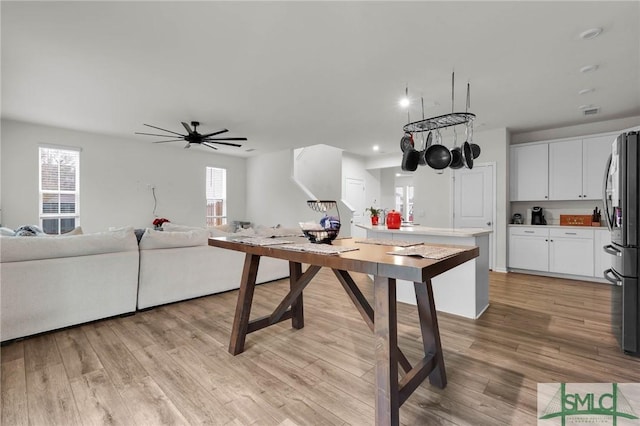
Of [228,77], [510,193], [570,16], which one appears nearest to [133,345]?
[228,77]

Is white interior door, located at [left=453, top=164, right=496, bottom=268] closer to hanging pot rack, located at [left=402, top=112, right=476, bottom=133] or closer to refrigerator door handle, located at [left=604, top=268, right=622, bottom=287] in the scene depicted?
refrigerator door handle, located at [left=604, top=268, right=622, bottom=287]

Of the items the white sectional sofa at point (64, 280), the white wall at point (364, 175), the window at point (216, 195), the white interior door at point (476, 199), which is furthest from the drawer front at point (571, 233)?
the window at point (216, 195)

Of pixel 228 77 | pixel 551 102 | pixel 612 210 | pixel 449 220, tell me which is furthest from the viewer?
pixel 449 220

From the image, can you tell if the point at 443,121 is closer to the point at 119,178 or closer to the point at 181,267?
the point at 181,267

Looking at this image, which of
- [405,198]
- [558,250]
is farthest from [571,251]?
[405,198]

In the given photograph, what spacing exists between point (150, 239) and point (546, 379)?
3.67 meters

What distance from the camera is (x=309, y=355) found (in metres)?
2.21

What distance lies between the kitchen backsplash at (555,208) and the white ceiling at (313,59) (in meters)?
1.33

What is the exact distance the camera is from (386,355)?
1316 millimetres

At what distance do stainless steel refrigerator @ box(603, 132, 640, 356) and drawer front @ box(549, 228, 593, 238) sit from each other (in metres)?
2.39

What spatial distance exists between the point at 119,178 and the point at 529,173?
771cm

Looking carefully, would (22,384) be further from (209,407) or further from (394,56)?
(394,56)

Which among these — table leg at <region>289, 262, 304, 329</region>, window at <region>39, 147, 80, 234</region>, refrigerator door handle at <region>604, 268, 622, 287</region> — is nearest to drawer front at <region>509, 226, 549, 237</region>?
refrigerator door handle at <region>604, 268, 622, 287</region>

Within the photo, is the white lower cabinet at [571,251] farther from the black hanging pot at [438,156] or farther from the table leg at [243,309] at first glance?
the table leg at [243,309]
